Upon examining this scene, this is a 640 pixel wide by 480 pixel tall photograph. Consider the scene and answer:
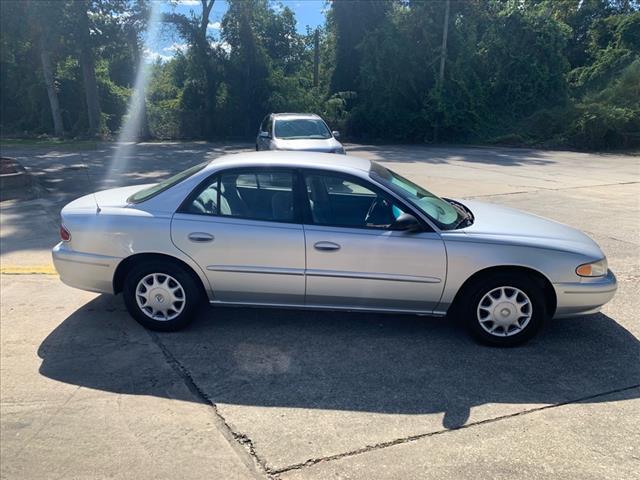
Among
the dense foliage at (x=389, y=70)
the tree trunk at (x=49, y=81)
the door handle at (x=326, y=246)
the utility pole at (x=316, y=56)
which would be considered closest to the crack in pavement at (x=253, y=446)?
the door handle at (x=326, y=246)

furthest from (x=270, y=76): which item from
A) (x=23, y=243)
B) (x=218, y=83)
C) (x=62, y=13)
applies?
(x=23, y=243)

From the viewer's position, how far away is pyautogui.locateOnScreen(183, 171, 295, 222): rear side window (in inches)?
171

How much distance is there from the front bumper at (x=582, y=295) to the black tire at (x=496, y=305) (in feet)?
0.46

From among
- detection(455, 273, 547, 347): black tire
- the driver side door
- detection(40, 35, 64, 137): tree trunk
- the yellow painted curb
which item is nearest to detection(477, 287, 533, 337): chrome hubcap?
detection(455, 273, 547, 347): black tire

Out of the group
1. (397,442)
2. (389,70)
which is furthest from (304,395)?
(389,70)

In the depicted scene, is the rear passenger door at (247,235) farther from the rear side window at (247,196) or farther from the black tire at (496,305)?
the black tire at (496,305)

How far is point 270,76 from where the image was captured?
28.0 metres

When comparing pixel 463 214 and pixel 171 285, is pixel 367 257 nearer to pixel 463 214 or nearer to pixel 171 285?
pixel 463 214

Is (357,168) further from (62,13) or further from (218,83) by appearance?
(218,83)

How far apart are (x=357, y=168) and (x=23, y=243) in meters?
5.11

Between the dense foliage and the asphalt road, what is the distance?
22.5m

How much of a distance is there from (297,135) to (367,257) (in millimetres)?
8907

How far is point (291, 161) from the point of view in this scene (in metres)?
4.48

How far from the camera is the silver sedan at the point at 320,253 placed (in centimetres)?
409
